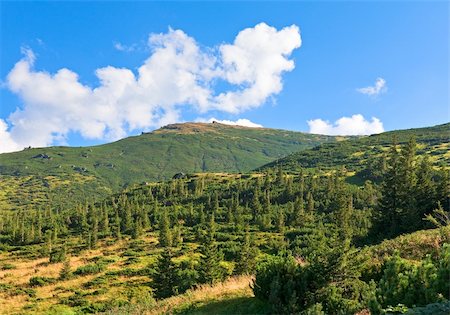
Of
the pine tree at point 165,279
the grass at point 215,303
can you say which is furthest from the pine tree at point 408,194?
the pine tree at point 165,279

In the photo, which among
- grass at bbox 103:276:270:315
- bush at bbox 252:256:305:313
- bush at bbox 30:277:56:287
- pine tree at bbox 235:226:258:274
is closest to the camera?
bush at bbox 252:256:305:313

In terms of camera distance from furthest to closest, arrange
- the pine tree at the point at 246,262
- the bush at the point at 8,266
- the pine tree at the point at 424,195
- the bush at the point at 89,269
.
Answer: the bush at the point at 8,266 < the bush at the point at 89,269 < the pine tree at the point at 246,262 < the pine tree at the point at 424,195

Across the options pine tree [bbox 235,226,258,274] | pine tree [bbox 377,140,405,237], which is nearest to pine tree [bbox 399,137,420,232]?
pine tree [bbox 377,140,405,237]

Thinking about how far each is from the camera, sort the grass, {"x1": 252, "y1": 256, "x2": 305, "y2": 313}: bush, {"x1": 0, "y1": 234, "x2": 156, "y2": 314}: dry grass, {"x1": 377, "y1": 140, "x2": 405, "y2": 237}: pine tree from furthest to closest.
A: {"x1": 0, "y1": 234, "x2": 156, "y2": 314}: dry grass → {"x1": 377, "y1": 140, "x2": 405, "y2": 237}: pine tree → the grass → {"x1": 252, "y1": 256, "x2": 305, "y2": 313}: bush

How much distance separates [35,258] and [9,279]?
18.7 m

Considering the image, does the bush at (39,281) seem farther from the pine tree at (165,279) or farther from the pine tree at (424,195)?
the pine tree at (424,195)

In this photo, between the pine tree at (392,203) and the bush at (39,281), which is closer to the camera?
the pine tree at (392,203)

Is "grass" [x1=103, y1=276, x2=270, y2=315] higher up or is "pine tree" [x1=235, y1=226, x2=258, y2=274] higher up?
"grass" [x1=103, y1=276, x2=270, y2=315]

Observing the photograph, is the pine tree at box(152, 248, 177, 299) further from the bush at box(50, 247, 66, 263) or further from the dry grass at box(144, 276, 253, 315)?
the bush at box(50, 247, 66, 263)

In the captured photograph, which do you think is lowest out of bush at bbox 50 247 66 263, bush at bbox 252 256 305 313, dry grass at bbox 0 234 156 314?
dry grass at bbox 0 234 156 314

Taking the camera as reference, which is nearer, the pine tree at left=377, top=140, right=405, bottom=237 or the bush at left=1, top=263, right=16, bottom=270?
the pine tree at left=377, top=140, right=405, bottom=237

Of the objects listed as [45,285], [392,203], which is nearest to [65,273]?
[45,285]

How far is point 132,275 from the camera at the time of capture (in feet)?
191

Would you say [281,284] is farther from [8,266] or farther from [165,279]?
[8,266]
